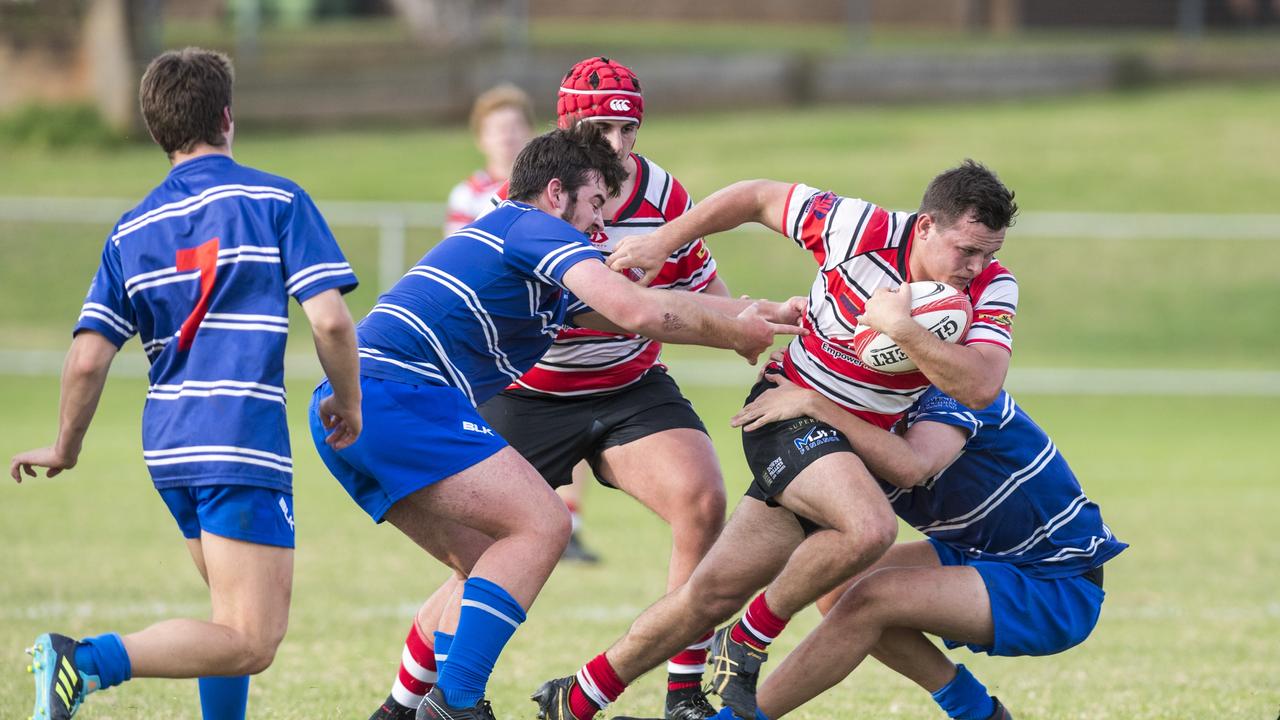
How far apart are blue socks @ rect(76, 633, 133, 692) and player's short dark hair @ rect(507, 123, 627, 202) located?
1696 mm

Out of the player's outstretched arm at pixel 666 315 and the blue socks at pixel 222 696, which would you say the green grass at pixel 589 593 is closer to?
the blue socks at pixel 222 696

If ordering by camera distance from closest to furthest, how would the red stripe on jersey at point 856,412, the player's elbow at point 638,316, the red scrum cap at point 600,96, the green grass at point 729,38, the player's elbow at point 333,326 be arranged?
1. the player's elbow at point 333,326
2. the player's elbow at point 638,316
3. the red stripe on jersey at point 856,412
4. the red scrum cap at point 600,96
5. the green grass at point 729,38

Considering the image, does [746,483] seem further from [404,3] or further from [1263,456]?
[404,3]

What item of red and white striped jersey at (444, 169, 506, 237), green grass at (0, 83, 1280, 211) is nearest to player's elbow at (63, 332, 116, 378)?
red and white striped jersey at (444, 169, 506, 237)

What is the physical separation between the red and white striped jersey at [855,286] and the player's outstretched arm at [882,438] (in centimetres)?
8

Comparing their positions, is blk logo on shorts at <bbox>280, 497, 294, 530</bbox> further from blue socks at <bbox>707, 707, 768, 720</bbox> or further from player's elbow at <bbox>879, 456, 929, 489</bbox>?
player's elbow at <bbox>879, 456, 929, 489</bbox>

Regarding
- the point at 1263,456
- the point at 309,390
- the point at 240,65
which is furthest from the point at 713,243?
the point at 240,65

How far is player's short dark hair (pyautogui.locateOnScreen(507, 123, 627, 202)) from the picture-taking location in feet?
14.8

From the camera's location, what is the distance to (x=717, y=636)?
4.57m

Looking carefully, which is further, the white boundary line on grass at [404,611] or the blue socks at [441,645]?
the white boundary line on grass at [404,611]

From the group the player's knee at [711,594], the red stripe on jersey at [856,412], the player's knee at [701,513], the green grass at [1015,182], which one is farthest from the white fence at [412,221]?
the player's knee at [711,594]

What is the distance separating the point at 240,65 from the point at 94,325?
74.4 ft

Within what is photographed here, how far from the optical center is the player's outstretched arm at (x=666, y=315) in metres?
4.23

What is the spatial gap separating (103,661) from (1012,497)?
2.50 meters
